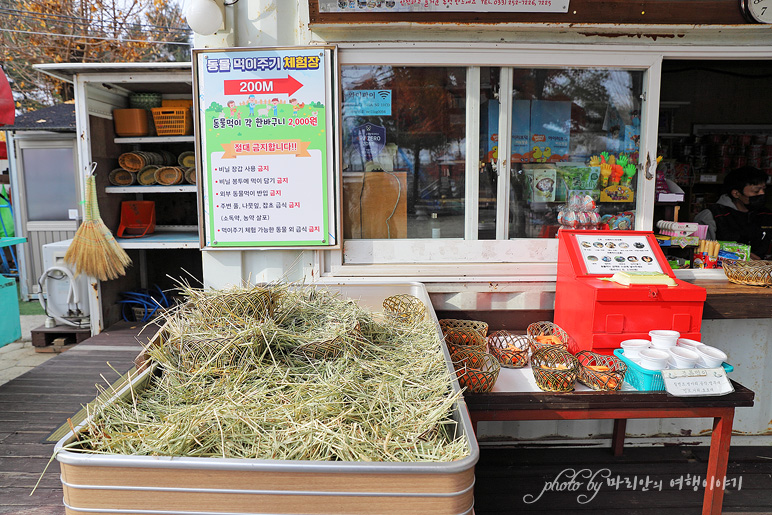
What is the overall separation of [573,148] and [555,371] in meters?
1.78

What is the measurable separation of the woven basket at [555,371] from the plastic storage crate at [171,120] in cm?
430

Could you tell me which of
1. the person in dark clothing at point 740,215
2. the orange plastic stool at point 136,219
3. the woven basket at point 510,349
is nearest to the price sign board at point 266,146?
the woven basket at point 510,349

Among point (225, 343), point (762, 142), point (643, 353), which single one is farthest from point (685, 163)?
point (225, 343)

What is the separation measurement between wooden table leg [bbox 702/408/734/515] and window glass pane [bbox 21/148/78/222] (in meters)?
8.11

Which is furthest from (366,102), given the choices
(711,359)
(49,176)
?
(49,176)

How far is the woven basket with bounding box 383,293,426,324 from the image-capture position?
9.26ft

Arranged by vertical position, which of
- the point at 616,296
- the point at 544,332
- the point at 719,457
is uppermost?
the point at 616,296

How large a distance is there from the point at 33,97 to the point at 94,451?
1572 cm

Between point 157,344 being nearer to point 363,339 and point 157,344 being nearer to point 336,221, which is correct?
point 363,339

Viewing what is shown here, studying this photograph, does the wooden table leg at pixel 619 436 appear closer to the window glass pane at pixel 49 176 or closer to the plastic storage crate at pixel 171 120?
the plastic storage crate at pixel 171 120

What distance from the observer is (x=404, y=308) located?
9.98 feet

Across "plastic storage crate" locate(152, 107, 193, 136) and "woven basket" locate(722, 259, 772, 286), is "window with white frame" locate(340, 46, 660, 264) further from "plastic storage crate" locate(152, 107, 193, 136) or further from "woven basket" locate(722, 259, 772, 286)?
"plastic storage crate" locate(152, 107, 193, 136)

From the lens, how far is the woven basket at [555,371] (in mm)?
2520

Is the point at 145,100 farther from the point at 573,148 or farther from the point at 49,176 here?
the point at 573,148
